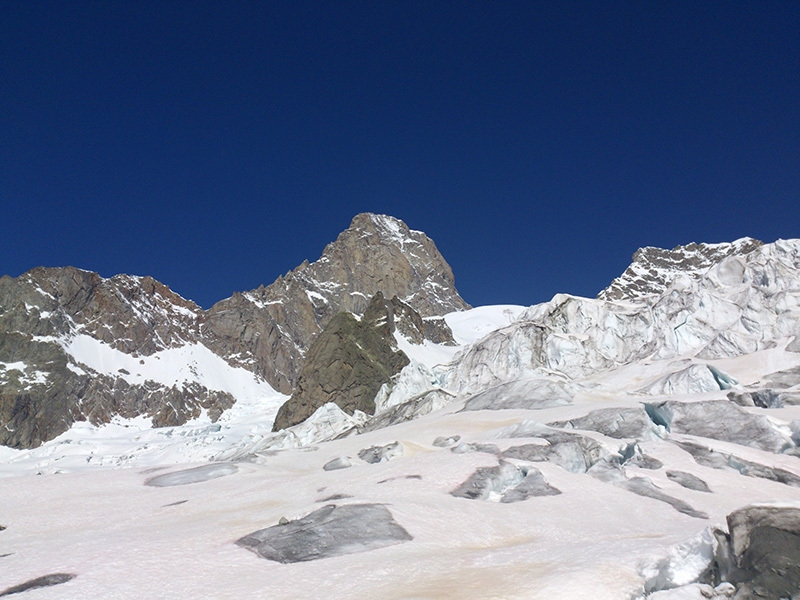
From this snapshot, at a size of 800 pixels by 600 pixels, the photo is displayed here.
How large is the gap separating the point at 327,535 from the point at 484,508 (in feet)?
24.3

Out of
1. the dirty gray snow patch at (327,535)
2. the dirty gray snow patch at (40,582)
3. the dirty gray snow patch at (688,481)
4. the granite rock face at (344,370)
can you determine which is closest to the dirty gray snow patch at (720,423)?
the dirty gray snow patch at (688,481)

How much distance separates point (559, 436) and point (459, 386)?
200 feet

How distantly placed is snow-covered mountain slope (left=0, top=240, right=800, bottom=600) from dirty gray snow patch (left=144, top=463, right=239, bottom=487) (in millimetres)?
197

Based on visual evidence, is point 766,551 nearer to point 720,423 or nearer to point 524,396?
point 720,423

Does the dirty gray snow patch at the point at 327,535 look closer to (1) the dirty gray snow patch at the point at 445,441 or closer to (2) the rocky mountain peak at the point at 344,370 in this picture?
(1) the dirty gray snow patch at the point at 445,441

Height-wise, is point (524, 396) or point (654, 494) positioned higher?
point (524, 396)

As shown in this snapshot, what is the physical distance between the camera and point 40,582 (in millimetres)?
16328

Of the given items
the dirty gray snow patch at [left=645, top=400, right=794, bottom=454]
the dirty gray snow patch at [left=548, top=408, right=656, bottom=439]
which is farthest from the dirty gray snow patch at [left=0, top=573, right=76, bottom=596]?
the dirty gray snow patch at [left=645, top=400, right=794, bottom=454]

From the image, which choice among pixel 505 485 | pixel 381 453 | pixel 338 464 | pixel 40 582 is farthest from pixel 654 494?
pixel 40 582

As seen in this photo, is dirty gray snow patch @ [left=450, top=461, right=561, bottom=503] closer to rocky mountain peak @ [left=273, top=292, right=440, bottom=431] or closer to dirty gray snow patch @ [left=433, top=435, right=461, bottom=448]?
dirty gray snow patch @ [left=433, top=435, right=461, bottom=448]

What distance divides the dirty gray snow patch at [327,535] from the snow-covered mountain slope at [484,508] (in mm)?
74

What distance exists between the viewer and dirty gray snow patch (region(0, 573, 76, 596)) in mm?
15906

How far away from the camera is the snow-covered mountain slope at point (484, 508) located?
14234mm

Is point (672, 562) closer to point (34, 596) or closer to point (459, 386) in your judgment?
point (34, 596)
